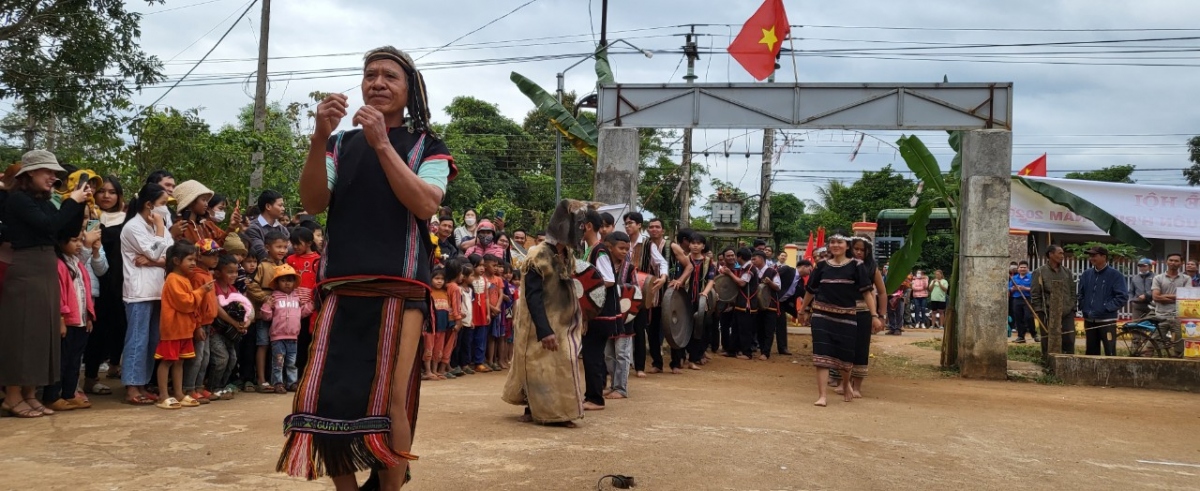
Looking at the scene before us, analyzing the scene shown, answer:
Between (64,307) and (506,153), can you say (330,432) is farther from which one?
(506,153)

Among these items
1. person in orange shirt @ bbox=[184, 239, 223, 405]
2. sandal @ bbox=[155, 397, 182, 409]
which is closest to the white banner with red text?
person in orange shirt @ bbox=[184, 239, 223, 405]

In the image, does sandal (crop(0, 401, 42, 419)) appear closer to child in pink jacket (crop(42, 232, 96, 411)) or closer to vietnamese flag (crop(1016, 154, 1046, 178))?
child in pink jacket (crop(42, 232, 96, 411))

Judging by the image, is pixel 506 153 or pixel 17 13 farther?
pixel 506 153

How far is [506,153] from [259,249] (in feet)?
99.6

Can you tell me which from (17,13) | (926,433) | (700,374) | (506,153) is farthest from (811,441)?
(506,153)

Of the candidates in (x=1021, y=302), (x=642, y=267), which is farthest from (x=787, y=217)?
(x=642, y=267)

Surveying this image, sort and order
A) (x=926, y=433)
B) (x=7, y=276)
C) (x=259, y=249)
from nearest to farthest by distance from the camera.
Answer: (x=7, y=276), (x=926, y=433), (x=259, y=249)

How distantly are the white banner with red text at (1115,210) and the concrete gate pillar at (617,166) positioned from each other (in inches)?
211

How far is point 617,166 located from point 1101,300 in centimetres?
793

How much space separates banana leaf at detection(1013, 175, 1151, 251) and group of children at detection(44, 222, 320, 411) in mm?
9841

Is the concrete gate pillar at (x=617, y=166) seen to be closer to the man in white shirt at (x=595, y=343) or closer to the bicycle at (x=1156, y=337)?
the man in white shirt at (x=595, y=343)

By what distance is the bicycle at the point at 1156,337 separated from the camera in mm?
13836

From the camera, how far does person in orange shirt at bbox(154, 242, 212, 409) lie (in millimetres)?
7434

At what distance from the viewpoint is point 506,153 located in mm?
39250
